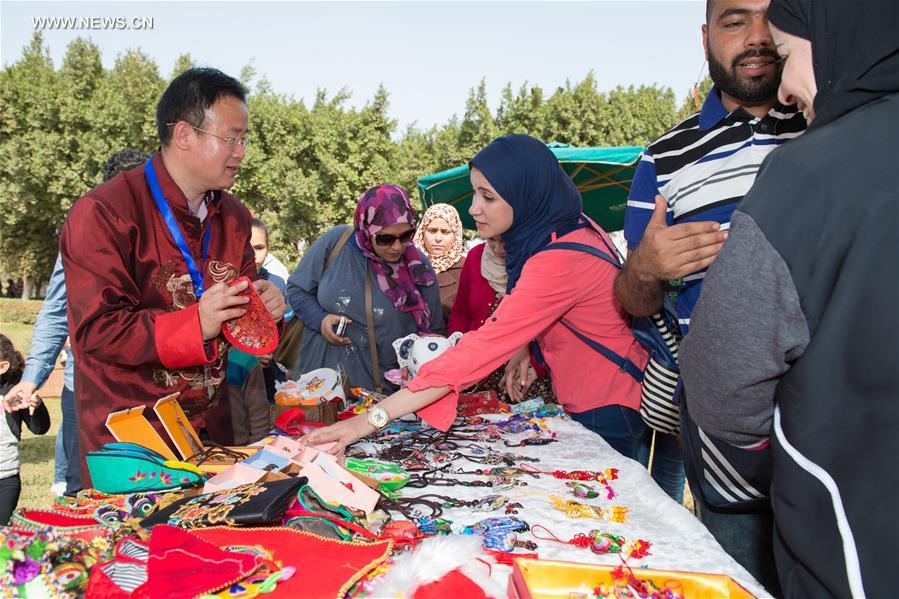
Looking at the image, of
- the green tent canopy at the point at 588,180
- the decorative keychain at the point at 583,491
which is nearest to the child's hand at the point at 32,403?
the decorative keychain at the point at 583,491

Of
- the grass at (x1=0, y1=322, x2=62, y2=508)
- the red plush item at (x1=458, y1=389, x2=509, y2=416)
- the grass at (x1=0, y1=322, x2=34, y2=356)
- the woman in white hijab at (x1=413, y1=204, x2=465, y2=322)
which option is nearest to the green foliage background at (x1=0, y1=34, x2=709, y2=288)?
the grass at (x1=0, y1=322, x2=34, y2=356)

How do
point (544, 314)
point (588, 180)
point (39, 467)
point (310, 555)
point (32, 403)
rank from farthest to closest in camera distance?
point (588, 180), point (39, 467), point (32, 403), point (544, 314), point (310, 555)

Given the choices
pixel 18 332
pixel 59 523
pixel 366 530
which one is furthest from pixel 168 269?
pixel 18 332

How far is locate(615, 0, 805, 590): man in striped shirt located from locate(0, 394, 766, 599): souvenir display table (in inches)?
11.7

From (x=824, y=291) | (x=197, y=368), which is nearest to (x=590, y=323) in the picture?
(x=197, y=368)

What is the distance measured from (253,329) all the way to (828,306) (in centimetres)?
173

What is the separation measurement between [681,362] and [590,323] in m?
1.28

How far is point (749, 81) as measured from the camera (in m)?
1.89

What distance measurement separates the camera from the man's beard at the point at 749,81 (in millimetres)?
1878

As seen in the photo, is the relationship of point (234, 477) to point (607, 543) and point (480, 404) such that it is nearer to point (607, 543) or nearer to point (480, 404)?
point (607, 543)

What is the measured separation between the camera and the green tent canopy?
21.1 ft

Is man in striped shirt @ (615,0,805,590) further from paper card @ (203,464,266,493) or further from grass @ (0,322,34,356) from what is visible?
grass @ (0,322,34,356)

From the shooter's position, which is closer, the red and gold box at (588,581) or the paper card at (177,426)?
the red and gold box at (588,581)

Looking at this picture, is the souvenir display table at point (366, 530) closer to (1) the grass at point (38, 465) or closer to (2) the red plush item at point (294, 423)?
(2) the red plush item at point (294, 423)
